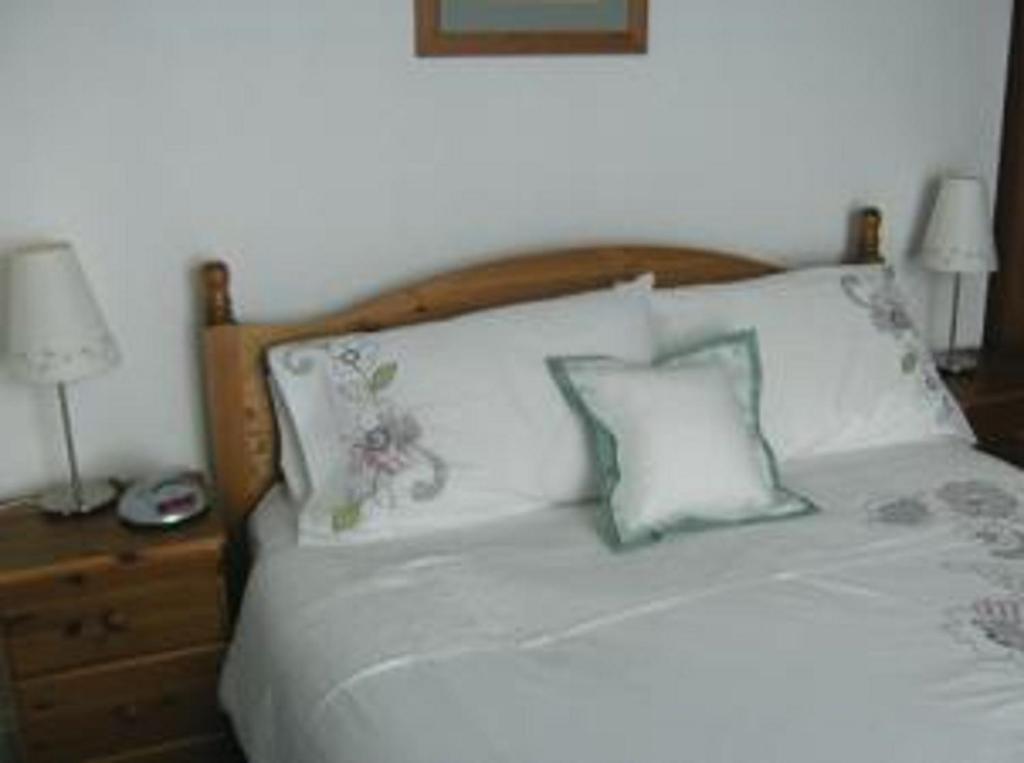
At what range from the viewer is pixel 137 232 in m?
2.07

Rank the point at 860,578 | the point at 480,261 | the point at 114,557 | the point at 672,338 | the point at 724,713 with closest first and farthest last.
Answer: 1. the point at 724,713
2. the point at 860,578
3. the point at 114,557
4. the point at 672,338
5. the point at 480,261

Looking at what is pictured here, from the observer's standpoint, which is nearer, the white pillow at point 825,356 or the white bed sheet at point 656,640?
the white bed sheet at point 656,640

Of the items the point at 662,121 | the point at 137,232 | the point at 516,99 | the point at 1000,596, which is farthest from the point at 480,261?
the point at 1000,596

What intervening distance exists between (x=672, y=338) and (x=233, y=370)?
878mm

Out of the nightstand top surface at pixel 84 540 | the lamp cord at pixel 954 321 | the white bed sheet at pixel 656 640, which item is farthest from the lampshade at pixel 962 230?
the nightstand top surface at pixel 84 540

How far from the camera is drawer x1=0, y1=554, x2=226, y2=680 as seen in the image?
1.83 m

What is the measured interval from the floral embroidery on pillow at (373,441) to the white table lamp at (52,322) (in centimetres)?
36

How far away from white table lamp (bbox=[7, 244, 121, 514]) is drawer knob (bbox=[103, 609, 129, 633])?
412 millimetres

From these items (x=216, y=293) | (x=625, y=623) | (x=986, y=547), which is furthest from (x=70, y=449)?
(x=986, y=547)

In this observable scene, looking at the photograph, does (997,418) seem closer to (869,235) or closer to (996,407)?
(996,407)

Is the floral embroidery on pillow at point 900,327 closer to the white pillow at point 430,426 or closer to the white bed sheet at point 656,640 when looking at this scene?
the white bed sheet at point 656,640

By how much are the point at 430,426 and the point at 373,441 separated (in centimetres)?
11

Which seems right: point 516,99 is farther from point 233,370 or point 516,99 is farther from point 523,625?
point 523,625

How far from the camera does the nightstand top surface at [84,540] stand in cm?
183
